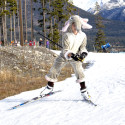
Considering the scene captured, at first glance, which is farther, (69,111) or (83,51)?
(83,51)

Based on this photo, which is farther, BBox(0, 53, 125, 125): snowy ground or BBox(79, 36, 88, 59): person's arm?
BBox(79, 36, 88, 59): person's arm

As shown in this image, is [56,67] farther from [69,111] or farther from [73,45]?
[69,111]

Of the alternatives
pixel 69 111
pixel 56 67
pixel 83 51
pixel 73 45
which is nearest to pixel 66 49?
pixel 73 45

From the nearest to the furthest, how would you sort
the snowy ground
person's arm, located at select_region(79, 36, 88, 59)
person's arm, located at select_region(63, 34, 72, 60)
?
1. the snowy ground
2. person's arm, located at select_region(63, 34, 72, 60)
3. person's arm, located at select_region(79, 36, 88, 59)

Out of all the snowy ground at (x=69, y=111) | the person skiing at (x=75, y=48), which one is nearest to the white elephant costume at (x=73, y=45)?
the person skiing at (x=75, y=48)

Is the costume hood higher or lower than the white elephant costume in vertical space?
higher

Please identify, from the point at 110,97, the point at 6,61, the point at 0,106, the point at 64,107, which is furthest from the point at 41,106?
the point at 6,61

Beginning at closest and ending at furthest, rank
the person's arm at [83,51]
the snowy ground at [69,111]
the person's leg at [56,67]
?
the snowy ground at [69,111] < the person's arm at [83,51] < the person's leg at [56,67]

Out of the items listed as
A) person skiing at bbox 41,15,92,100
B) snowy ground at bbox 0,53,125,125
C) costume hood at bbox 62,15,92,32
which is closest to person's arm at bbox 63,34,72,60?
person skiing at bbox 41,15,92,100

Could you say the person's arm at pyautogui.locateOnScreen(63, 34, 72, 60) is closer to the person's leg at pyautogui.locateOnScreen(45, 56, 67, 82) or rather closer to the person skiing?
the person skiing

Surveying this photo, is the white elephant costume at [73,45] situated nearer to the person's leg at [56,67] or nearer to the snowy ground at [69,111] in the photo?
the person's leg at [56,67]

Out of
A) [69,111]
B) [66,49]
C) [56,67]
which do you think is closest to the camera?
[69,111]

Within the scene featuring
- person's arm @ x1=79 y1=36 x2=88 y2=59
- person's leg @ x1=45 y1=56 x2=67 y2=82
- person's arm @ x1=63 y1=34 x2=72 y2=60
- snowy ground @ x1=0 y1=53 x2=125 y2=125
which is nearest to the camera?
snowy ground @ x1=0 y1=53 x2=125 y2=125

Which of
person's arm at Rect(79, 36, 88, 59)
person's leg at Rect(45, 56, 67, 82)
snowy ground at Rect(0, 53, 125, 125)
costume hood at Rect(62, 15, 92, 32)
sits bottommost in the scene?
snowy ground at Rect(0, 53, 125, 125)
